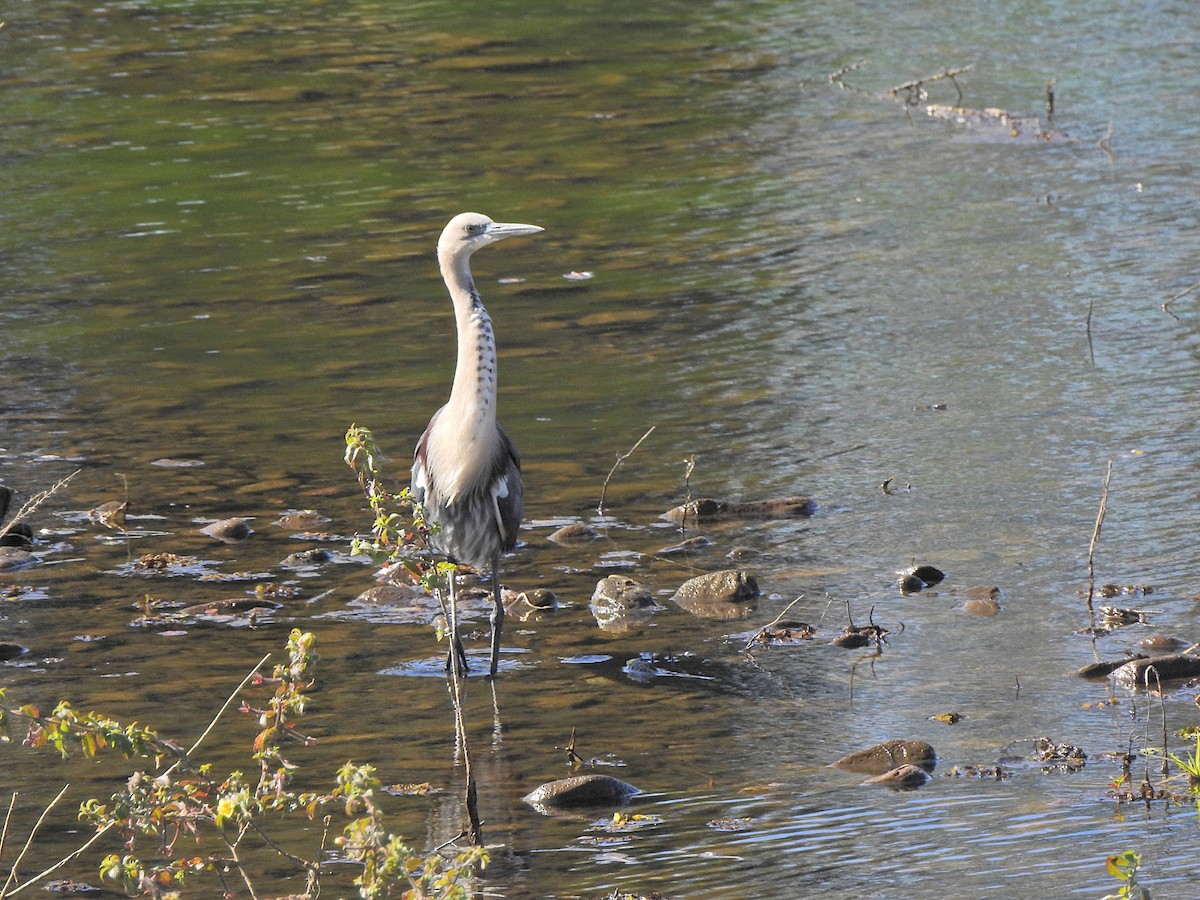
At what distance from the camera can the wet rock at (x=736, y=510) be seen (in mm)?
8297

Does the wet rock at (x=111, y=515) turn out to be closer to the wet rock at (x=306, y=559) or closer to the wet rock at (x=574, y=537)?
Result: the wet rock at (x=306, y=559)

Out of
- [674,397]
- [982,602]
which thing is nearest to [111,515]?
[674,397]

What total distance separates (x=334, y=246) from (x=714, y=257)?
121 inches

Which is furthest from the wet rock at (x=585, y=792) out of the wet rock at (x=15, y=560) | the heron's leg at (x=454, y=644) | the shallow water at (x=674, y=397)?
the wet rock at (x=15, y=560)

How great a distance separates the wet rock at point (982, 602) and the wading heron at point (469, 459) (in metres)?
1.81

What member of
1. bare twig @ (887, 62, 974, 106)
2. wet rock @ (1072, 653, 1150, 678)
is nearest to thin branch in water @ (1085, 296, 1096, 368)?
wet rock @ (1072, 653, 1150, 678)

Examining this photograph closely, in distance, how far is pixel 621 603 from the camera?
7.24 m

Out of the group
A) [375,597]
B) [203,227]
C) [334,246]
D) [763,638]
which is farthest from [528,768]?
[203,227]

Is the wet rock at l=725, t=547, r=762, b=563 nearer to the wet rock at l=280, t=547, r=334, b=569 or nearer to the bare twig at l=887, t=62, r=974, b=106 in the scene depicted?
the wet rock at l=280, t=547, r=334, b=569

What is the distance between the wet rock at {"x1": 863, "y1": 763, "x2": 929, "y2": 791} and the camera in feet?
18.2

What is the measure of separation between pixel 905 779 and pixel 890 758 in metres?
0.18

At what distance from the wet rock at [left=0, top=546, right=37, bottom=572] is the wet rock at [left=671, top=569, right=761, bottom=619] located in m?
2.95

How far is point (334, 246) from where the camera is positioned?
14031 millimetres

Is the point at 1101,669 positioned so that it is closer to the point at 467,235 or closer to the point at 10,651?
the point at 467,235
